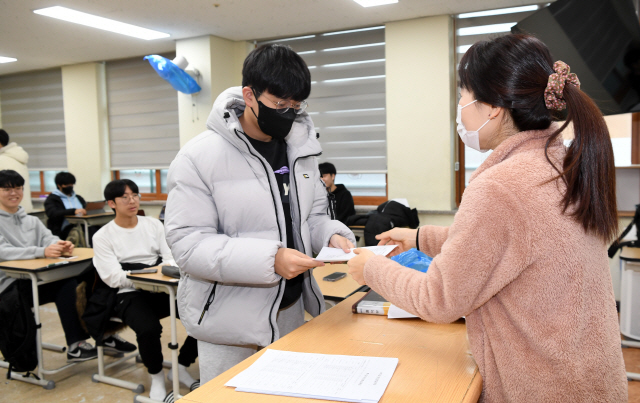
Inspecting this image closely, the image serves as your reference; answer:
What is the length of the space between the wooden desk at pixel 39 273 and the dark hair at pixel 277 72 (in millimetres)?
2294

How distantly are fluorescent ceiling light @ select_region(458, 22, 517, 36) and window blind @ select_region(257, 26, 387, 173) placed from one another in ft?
2.94

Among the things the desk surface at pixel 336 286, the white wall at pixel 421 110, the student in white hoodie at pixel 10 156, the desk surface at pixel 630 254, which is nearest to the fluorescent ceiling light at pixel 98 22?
the student in white hoodie at pixel 10 156

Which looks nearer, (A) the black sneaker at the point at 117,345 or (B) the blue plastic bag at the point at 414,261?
(B) the blue plastic bag at the point at 414,261

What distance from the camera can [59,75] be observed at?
738 centimetres

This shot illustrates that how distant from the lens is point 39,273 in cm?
306

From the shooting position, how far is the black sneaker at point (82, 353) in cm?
332

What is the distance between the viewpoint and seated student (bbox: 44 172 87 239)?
18.9 ft

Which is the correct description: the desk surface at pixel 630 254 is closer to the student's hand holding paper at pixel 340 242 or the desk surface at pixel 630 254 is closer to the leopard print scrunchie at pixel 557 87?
the student's hand holding paper at pixel 340 242

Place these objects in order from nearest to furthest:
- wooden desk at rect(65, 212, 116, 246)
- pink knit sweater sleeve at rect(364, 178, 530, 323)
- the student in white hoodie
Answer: pink knit sweater sleeve at rect(364, 178, 530, 323)
the student in white hoodie
wooden desk at rect(65, 212, 116, 246)

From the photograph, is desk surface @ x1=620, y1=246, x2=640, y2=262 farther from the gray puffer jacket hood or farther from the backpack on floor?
the backpack on floor

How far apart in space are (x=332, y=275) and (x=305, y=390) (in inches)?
63.8

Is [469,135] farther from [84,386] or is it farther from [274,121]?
[84,386]

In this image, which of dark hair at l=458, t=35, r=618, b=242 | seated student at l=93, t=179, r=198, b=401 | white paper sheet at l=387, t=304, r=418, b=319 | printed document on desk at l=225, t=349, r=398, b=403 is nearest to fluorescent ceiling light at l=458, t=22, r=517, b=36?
seated student at l=93, t=179, r=198, b=401

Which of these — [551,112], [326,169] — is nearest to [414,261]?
[551,112]
